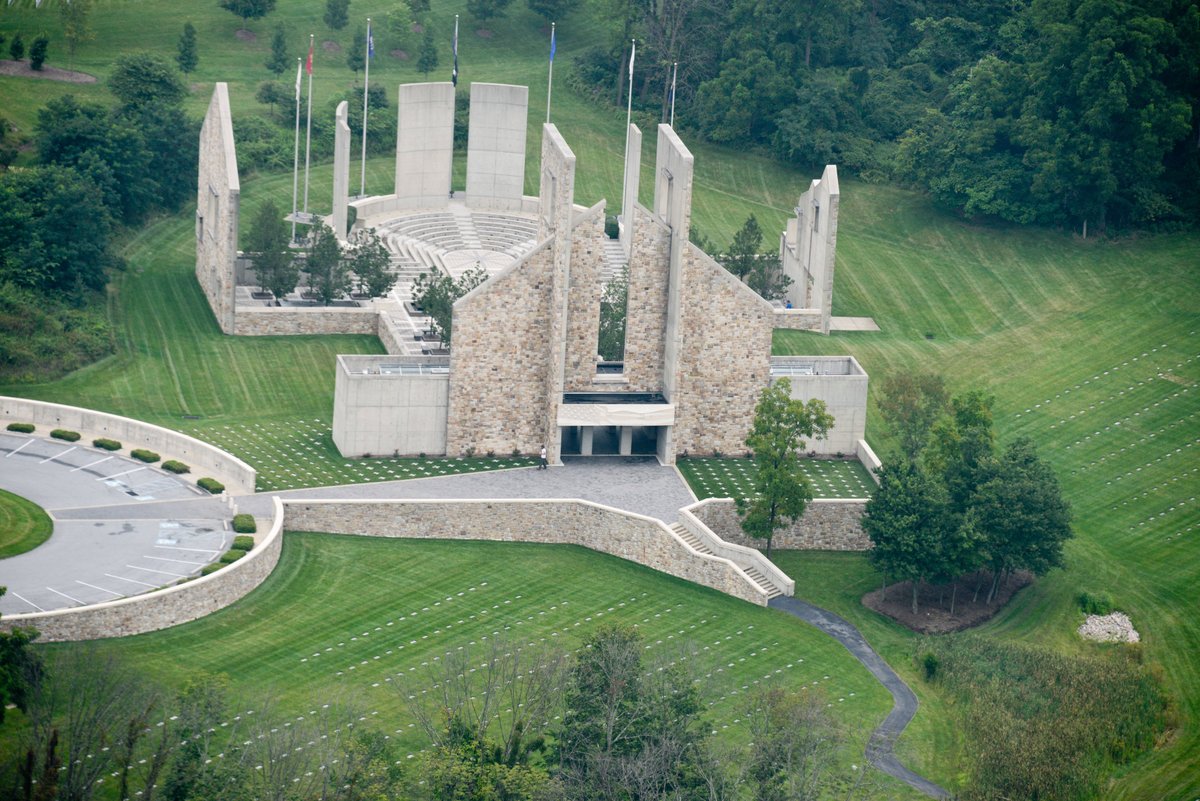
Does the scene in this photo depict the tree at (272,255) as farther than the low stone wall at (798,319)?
No

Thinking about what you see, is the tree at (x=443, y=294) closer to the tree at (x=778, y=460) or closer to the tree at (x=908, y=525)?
the tree at (x=778, y=460)

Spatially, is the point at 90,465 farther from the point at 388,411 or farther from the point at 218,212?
the point at 218,212

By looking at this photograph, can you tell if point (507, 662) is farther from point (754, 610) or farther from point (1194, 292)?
point (1194, 292)

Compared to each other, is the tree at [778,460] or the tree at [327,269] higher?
the tree at [327,269]

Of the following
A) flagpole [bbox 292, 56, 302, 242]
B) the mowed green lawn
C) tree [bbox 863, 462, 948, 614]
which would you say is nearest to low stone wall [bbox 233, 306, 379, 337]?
flagpole [bbox 292, 56, 302, 242]

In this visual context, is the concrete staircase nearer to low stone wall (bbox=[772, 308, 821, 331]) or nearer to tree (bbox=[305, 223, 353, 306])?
low stone wall (bbox=[772, 308, 821, 331])

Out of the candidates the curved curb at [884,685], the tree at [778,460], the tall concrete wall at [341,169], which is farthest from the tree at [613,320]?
the tall concrete wall at [341,169]
